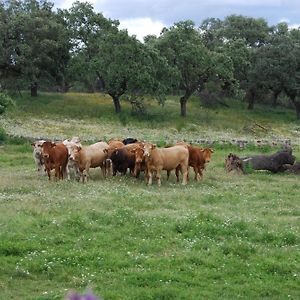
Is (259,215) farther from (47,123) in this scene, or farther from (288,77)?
(288,77)

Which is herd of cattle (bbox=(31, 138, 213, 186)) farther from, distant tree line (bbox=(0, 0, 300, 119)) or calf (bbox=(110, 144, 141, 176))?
distant tree line (bbox=(0, 0, 300, 119))

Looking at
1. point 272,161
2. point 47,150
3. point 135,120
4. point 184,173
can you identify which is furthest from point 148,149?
point 135,120

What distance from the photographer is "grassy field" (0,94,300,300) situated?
1023 centimetres

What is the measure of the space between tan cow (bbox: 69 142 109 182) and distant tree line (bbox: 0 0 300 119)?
1153 inches

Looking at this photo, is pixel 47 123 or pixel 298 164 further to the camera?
pixel 47 123

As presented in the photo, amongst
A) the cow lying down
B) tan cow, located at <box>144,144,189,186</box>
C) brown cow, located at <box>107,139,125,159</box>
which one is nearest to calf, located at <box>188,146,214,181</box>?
tan cow, located at <box>144,144,189,186</box>

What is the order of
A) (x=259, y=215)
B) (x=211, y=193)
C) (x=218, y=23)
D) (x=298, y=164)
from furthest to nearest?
1. (x=218, y=23)
2. (x=298, y=164)
3. (x=211, y=193)
4. (x=259, y=215)

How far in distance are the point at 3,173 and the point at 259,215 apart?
39.2ft

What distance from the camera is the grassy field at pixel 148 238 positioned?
33.6 ft

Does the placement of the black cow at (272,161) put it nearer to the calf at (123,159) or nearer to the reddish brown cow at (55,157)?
the calf at (123,159)

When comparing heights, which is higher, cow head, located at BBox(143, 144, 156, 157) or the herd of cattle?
cow head, located at BBox(143, 144, 156, 157)

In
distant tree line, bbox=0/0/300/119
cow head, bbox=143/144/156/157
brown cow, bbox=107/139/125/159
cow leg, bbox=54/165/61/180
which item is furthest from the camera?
distant tree line, bbox=0/0/300/119

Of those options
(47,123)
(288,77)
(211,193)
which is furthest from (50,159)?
(288,77)

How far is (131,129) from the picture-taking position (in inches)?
1893
